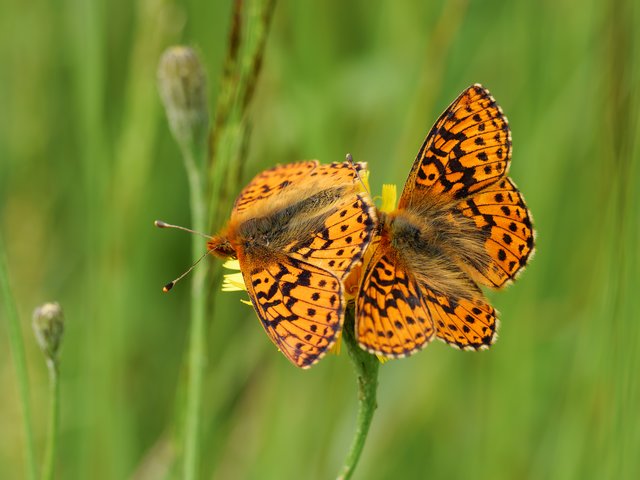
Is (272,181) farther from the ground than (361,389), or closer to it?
farther from the ground

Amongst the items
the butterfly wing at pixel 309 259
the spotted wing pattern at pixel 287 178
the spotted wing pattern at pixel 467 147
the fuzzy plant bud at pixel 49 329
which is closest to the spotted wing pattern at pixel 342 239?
the butterfly wing at pixel 309 259

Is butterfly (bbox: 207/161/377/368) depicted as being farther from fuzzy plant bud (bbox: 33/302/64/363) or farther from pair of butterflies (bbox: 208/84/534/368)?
fuzzy plant bud (bbox: 33/302/64/363)

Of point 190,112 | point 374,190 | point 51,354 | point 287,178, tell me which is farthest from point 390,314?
point 374,190

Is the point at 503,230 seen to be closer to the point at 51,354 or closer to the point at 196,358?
the point at 196,358

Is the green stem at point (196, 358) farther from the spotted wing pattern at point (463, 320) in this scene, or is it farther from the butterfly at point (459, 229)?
the spotted wing pattern at point (463, 320)

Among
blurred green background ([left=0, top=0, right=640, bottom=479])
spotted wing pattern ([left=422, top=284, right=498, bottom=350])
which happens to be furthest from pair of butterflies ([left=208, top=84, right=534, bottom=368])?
blurred green background ([left=0, top=0, right=640, bottom=479])

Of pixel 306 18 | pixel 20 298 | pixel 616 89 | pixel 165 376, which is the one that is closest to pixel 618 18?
pixel 616 89

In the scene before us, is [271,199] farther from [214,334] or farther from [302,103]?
[214,334]
